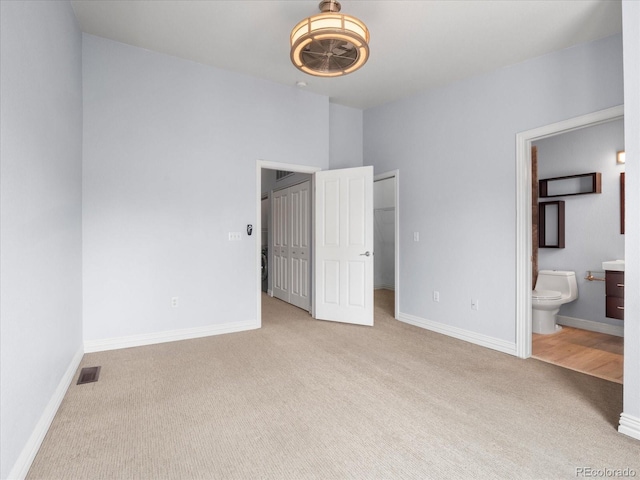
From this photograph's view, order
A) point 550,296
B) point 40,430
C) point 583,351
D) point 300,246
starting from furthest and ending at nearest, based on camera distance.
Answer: point 300,246 < point 550,296 < point 583,351 < point 40,430

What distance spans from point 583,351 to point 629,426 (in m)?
1.67

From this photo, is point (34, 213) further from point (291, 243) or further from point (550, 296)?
point (550, 296)

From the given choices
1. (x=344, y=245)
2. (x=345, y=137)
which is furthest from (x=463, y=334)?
(x=345, y=137)

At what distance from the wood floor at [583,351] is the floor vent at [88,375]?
385 centimetres

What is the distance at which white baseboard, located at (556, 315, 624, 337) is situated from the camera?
397cm

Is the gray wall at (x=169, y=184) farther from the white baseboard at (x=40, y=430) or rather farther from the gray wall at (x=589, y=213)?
the gray wall at (x=589, y=213)

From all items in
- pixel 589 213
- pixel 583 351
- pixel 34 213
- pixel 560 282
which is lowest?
pixel 583 351

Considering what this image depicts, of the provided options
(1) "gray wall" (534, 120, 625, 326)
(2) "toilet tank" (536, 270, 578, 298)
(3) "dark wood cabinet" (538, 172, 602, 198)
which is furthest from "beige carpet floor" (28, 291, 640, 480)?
(3) "dark wood cabinet" (538, 172, 602, 198)

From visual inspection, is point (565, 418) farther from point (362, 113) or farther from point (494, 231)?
point (362, 113)

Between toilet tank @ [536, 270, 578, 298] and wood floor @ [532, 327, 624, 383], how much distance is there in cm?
46

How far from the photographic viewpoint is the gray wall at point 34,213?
155 centimetres

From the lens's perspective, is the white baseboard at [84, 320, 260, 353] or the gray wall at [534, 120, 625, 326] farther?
the gray wall at [534, 120, 625, 326]

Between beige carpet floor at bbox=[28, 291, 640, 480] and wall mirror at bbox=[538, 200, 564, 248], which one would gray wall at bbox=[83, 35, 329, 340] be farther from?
wall mirror at bbox=[538, 200, 564, 248]

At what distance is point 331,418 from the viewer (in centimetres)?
216
